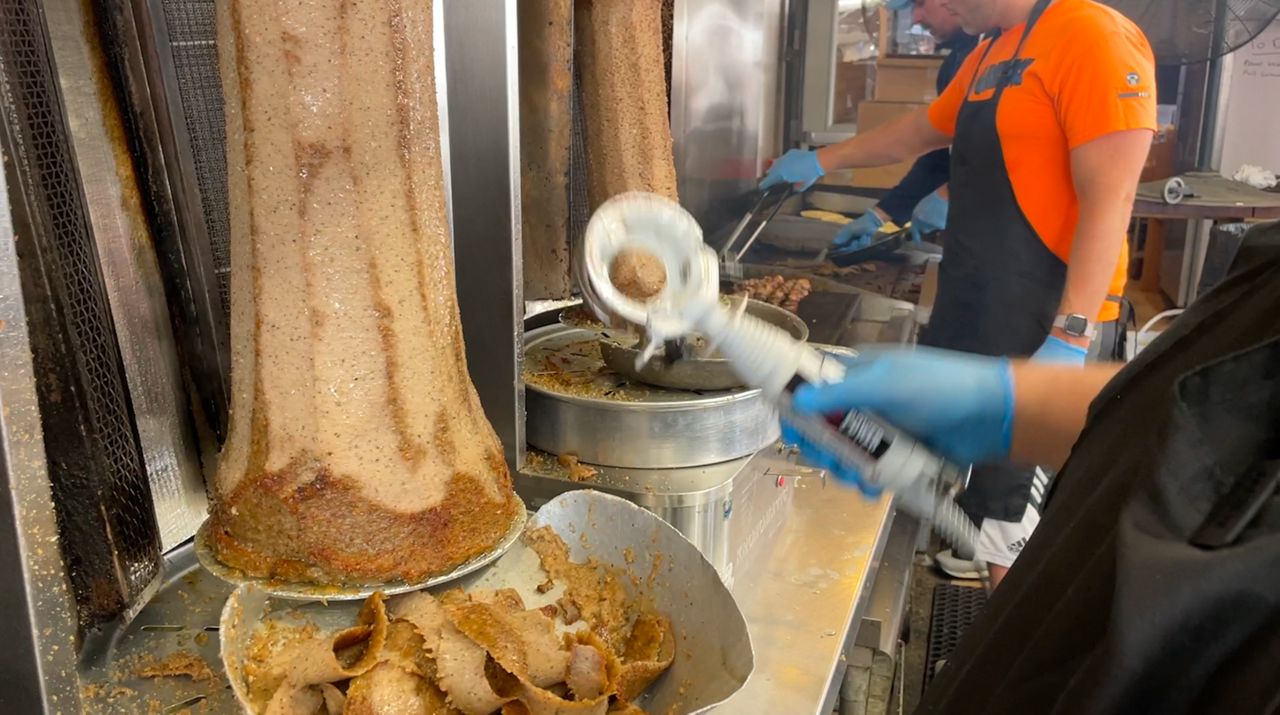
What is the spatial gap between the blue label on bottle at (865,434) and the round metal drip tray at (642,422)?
269 mm

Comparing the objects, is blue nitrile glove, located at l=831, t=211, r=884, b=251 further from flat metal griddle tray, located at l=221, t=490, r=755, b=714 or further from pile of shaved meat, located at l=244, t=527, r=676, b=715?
pile of shaved meat, located at l=244, t=527, r=676, b=715

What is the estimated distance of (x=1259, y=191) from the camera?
384 centimetres

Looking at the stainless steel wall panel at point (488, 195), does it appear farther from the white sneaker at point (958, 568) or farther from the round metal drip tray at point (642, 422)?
the white sneaker at point (958, 568)

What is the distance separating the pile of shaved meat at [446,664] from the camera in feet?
2.73

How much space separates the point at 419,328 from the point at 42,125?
15.2 inches

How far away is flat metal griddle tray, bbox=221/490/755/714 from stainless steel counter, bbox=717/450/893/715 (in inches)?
7.2

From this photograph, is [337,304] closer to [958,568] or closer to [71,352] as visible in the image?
[71,352]

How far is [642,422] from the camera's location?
1.29m

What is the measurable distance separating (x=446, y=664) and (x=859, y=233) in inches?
92.9

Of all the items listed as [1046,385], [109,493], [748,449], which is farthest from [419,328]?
[1046,385]

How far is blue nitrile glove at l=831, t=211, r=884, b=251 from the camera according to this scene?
9.64 ft

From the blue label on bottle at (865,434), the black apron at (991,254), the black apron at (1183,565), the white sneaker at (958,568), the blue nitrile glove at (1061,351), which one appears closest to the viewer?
the black apron at (1183,565)

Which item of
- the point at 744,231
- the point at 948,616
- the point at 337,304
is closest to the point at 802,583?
the point at 337,304

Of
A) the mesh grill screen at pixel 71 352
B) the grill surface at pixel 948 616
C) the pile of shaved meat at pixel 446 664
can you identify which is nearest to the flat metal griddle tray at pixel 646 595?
the pile of shaved meat at pixel 446 664
